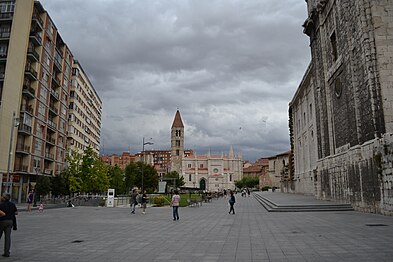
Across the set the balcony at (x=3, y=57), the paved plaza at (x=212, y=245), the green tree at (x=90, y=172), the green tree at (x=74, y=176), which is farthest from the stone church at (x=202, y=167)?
the paved plaza at (x=212, y=245)

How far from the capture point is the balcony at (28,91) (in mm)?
40487

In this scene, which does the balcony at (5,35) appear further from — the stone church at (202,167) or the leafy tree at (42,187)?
the stone church at (202,167)

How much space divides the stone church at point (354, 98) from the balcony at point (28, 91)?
33669 millimetres

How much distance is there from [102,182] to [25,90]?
66.9ft

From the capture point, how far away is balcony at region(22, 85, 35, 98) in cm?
4049

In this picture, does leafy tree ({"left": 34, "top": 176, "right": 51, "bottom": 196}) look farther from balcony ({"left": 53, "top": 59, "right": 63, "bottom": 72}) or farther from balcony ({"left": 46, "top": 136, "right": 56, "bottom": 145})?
balcony ({"left": 53, "top": 59, "right": 63, "bottom": 72})

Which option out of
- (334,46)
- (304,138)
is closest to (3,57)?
(334,46)

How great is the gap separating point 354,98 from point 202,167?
366ft

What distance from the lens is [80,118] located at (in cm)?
6650

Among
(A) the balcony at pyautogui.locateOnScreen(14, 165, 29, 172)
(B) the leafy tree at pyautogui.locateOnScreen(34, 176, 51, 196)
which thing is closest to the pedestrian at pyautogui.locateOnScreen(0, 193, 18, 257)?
(B) the leafy tree at pyautogui.locateOnScreen(34, 176, 51, 196)

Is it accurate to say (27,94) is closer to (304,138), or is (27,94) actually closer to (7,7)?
(7,7)

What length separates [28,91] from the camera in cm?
4084

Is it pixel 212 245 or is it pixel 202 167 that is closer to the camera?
pixel 212 245

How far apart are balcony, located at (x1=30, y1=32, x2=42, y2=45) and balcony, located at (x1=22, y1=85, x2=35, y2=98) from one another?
6.17 m
